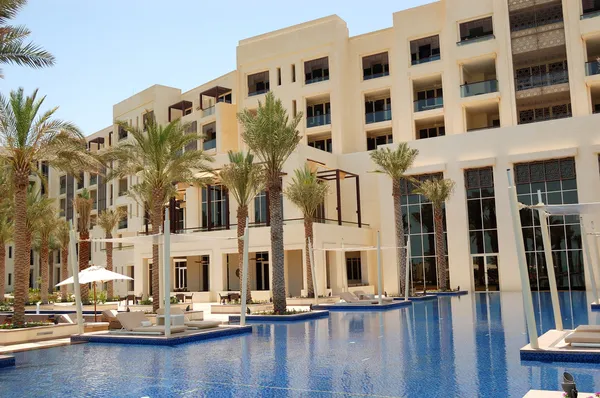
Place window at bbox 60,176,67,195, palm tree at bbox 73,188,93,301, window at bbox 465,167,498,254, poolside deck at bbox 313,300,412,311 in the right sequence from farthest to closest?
window at bbox 60,176,67,195, window at bbox 465,167,498,254, palm tree at bbox 73,188,93,301, poolside deck at bbox 313,300,412,311

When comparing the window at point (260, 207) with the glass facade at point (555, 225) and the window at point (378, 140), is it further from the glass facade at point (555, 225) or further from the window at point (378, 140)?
the glass facade at point (555, 225)

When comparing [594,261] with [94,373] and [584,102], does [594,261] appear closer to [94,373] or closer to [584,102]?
[584,102]

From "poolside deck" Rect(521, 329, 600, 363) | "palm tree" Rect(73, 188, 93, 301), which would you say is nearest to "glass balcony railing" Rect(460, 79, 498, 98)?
"palm tree" Rect(73, 188, 93, 301)

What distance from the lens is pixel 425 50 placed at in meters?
41.5

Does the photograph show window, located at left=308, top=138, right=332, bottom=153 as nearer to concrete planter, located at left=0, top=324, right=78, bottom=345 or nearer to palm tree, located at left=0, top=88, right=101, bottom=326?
palm tree, located at left=0, top=88, right=101, bottom=326

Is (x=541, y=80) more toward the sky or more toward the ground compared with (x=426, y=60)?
more toward the ground

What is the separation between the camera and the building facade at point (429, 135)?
3344 cm

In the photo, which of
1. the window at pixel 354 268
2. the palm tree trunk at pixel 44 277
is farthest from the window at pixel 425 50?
the palm tree trunk at pixel 44 277

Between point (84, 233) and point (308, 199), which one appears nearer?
point (308, 199)

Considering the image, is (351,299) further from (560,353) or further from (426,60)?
(426,60)

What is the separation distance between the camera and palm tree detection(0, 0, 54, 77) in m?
14.4

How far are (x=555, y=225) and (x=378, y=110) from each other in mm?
16331

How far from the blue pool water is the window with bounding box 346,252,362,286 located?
1978 centimetres

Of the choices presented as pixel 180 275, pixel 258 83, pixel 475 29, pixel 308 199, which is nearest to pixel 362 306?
pixel 308 199
